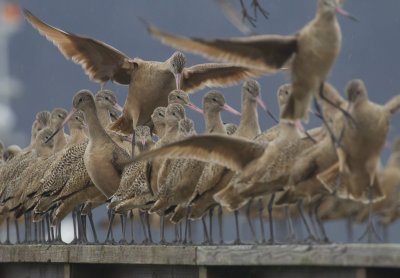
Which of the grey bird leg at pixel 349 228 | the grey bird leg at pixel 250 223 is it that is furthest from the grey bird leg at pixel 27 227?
the grey bird leg at pixel 250 223

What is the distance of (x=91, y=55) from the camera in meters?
16.3

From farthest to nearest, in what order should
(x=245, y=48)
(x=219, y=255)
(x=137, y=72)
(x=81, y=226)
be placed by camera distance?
(x=137, y=72)
(x=81, y=226)
(x=219, y=255)
(x=245, y=48)

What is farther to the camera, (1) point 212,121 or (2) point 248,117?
(1) point 212,121

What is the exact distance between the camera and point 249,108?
528 inches

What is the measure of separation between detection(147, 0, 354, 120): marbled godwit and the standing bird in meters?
5.09

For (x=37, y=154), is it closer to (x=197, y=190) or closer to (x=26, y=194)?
(x=26, y=194)

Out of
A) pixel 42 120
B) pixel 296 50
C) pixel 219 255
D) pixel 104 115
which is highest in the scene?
pixel 42 120

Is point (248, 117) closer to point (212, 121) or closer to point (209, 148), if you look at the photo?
point (212, 121)

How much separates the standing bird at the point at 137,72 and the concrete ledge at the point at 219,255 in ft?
8.13

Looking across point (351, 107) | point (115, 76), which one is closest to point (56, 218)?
point (115, 76)

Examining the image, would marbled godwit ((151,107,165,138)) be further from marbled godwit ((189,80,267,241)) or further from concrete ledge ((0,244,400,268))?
concrete ledge ((0,244,400,268))

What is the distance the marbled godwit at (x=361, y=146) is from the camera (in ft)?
34.4

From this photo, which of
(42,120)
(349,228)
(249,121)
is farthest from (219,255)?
(42,120)

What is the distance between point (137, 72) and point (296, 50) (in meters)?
5.99
